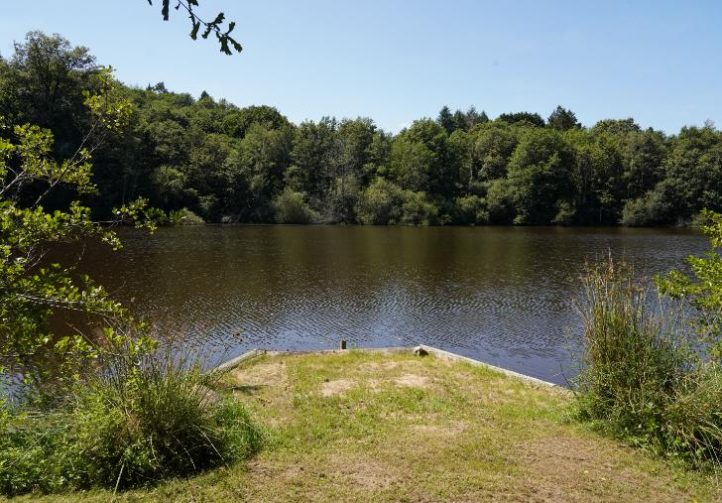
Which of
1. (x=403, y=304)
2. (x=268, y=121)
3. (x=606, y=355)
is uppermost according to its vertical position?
(x=268, y=121)

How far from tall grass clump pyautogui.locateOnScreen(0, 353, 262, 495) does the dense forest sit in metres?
60.4

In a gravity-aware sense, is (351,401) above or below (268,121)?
below

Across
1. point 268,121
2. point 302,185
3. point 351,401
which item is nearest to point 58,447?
point 351,401

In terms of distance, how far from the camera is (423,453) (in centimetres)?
691

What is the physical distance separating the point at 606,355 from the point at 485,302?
15474 millimetres

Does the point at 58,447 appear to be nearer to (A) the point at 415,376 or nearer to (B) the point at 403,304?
(A) the point at 415,376

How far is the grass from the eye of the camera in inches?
233

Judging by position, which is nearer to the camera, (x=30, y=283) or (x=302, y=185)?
(x=30, y=283)

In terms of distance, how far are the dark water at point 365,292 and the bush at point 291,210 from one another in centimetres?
2476

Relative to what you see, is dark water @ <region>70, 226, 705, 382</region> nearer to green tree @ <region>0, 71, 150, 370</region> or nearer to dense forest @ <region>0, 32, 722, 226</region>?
green tree @ <region>0, 71, 150, 370</region>

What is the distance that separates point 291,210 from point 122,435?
210ft

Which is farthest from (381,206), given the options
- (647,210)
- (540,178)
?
(647,210)

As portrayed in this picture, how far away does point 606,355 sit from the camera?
7949 millimetres

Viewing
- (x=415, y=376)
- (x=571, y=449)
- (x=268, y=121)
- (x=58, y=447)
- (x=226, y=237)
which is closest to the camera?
(x=58, y=447)
